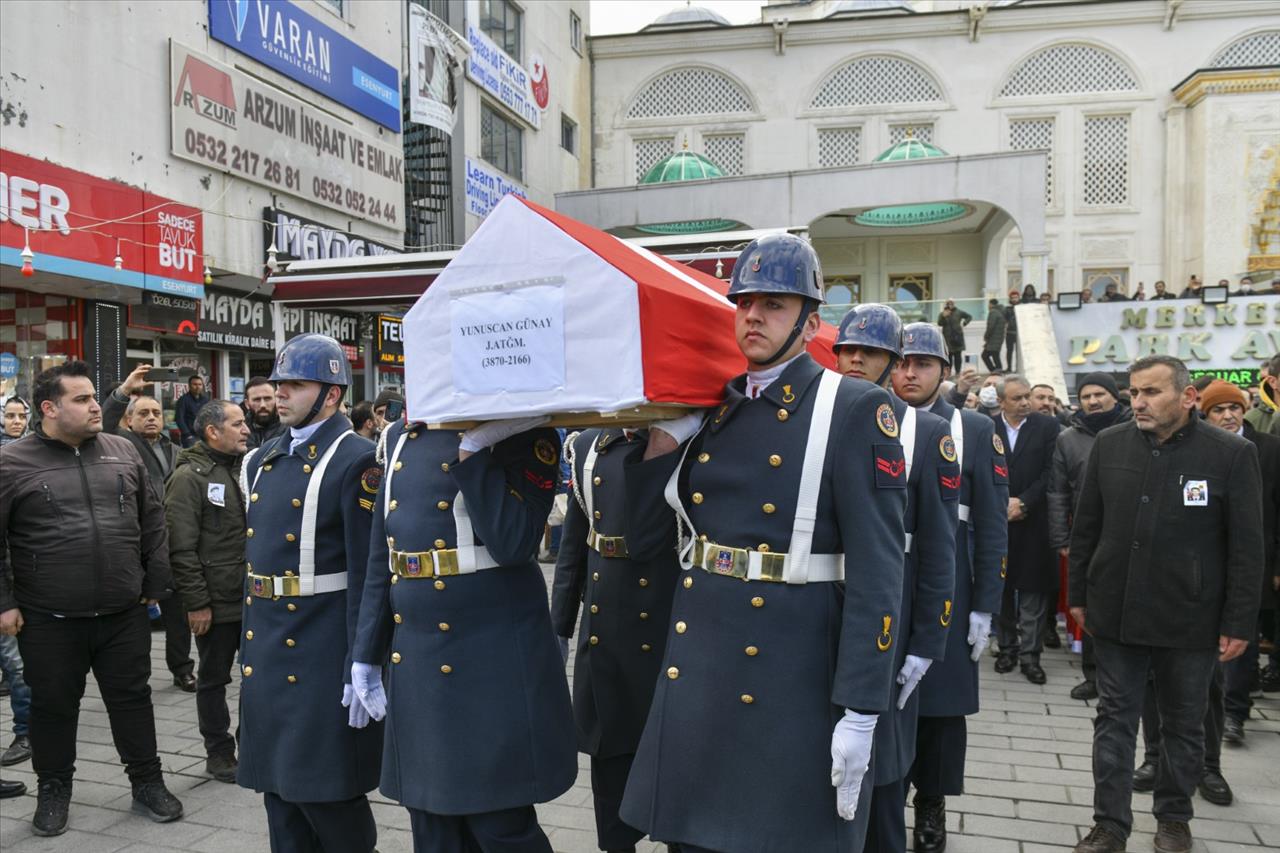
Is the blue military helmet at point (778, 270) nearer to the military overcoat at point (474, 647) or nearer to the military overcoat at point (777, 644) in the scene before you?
the military overcoat at point (777, 644)

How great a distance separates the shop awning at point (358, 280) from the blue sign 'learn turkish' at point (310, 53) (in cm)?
527

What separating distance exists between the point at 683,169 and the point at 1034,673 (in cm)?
2579

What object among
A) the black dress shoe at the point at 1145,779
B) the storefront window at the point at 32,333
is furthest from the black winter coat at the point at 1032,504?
the storefront window at the point at 32,333

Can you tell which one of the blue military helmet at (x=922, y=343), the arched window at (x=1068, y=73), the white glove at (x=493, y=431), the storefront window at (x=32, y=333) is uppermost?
the arched window at (x=1068, y=73)

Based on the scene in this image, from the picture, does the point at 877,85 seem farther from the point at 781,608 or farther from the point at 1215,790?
the point at 781,608

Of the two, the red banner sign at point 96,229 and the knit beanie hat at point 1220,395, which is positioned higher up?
the red banner sign at point 96,229

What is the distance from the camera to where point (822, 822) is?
2.66 metres

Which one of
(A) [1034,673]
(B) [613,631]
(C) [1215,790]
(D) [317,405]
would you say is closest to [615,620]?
(B) [613,631]

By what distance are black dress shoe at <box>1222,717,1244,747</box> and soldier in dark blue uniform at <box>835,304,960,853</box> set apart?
10.5 ft

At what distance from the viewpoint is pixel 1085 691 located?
6867 mm

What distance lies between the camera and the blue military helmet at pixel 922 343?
4.71 meters

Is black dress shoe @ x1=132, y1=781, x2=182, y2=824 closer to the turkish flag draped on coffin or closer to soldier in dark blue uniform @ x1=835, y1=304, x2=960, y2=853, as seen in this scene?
the turkish flag draped on coffin

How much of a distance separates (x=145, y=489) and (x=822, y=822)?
13.1ft

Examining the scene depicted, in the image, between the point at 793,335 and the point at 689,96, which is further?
the point at 689,96
